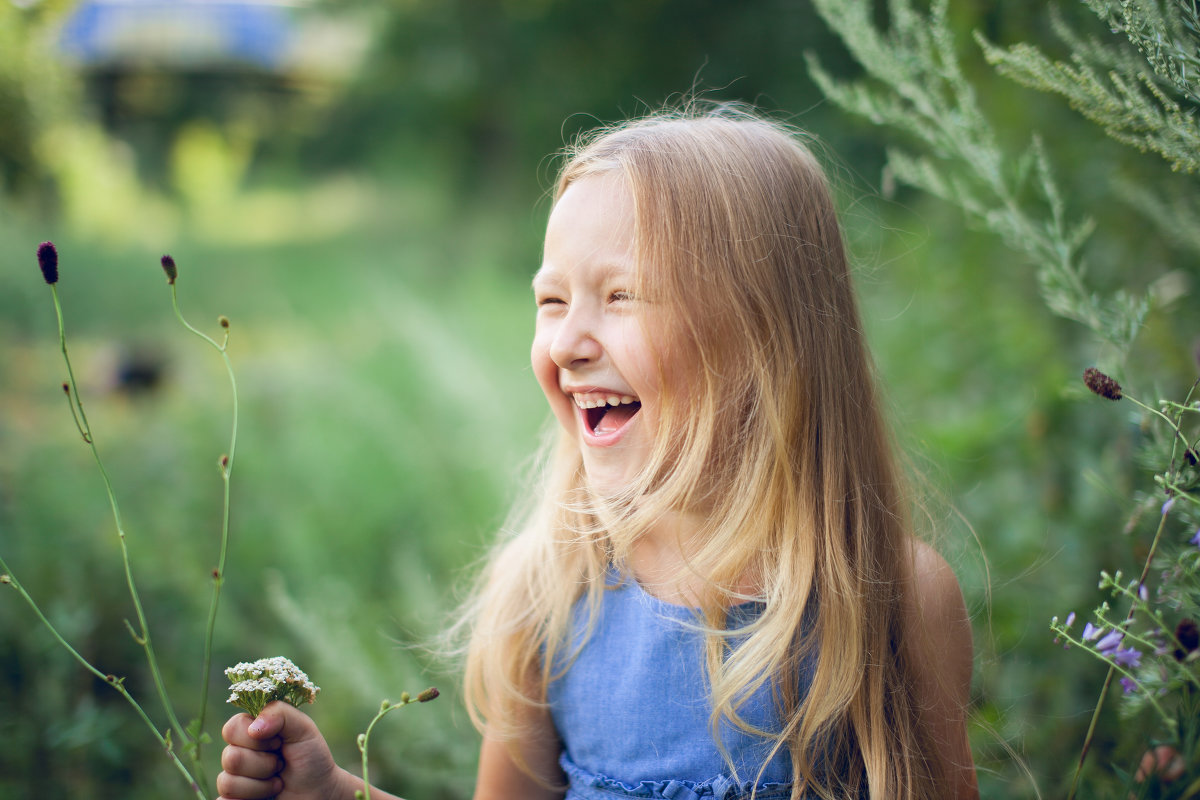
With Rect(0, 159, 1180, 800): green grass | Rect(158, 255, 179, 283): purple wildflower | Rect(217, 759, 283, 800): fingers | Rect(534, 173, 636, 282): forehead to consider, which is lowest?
Rect(0, 159, 1180, 800): green grass

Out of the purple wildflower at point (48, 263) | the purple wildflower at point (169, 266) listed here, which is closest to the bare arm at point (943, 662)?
the purple wildflower at point (169, 266)

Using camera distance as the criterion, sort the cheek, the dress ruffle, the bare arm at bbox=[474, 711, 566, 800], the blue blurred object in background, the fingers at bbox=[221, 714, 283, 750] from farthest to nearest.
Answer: the blue blurred object in background, the bare arm at bbox=[474, 711, 566, 800], the cheek, the dress ruffle, the fingers at bbox=[221, 714, 283, 750]

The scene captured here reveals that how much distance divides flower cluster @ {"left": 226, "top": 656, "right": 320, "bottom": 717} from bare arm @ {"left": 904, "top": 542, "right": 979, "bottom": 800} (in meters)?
0.90

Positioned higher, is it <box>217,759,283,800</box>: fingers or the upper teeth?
the upper teeth

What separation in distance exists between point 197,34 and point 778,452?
17.7 meters

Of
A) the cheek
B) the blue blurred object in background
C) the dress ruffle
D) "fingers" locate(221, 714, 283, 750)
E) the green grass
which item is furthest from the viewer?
the blue blurred object in background

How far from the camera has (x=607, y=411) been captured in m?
1.34

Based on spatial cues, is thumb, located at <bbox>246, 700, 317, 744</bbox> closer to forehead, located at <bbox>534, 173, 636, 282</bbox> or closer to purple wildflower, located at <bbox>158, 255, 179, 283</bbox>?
purple wildflower, located at <bbox>158, 255, 179, 283</bbox>

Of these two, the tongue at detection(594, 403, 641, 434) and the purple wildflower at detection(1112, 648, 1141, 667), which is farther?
the tongue at detection(594, 403, 641, 434)

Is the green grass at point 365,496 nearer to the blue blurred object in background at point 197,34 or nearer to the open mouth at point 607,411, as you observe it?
the open mouth at point 607,411

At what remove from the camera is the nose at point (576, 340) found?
1223 mm

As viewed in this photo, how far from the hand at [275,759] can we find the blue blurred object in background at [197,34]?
15.3 meters

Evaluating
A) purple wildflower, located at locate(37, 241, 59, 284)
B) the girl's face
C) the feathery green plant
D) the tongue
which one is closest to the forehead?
the girl's face

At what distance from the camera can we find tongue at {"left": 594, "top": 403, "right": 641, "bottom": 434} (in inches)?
51.4
